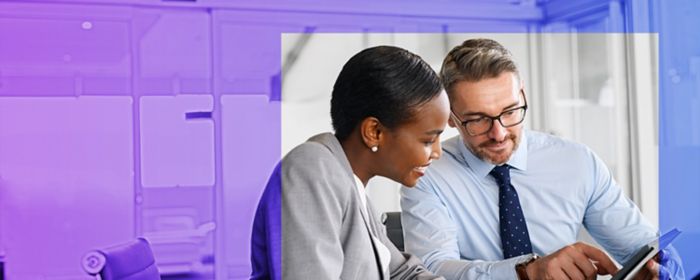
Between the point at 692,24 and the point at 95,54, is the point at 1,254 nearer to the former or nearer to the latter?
the point at 95,54

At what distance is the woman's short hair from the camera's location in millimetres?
634

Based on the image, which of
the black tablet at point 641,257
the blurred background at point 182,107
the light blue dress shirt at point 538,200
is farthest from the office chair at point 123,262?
the blurred background at point 182,107

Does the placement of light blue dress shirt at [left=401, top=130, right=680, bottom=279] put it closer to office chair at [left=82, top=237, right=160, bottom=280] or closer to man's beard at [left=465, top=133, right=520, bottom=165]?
man's beard at [left=465, top=133, right=520, bottom=165]

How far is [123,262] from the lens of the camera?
1008 mm

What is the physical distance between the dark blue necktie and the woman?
0.29 m

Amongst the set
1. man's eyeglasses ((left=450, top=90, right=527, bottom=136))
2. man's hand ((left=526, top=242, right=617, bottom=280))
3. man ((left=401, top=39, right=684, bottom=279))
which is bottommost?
man's hand ((left=526, top=242, right=617, bottom=280))

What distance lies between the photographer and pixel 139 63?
2.52 meters

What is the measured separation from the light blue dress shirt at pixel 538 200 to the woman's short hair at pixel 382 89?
0.33 metres

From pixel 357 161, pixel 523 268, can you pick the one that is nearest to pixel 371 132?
pixel 357 161

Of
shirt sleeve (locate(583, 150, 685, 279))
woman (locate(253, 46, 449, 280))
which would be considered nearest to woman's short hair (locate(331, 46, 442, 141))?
woman (locate(253, 46, 449, 280))

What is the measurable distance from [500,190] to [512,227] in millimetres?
54

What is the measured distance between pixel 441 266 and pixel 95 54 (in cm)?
198

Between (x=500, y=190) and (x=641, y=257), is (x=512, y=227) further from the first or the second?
(x=641, y=257)

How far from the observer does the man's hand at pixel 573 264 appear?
0.76 metres
